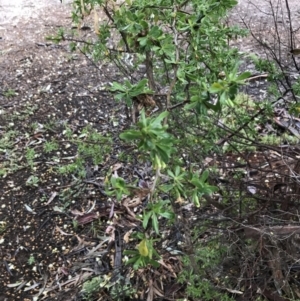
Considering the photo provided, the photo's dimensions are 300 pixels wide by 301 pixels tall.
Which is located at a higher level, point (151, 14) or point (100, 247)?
point (151, 14)

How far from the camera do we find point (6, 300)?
263 centimetres

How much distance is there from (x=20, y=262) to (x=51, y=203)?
1.45 feet

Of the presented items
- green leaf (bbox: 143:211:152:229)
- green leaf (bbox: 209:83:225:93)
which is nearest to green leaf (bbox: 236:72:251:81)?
green leaf (bbox: 209:83:225:93)

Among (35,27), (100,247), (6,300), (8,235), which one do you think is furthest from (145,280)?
(35,27)

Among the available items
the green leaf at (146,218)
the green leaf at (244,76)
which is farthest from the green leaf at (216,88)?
the green leaf at (146,218)

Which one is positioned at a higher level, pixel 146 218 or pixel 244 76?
pixel 244 76

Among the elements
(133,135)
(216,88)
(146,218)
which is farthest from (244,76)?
(146,218)

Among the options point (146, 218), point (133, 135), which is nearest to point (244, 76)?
point (133, 135)

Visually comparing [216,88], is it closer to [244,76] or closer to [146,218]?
[244,76]

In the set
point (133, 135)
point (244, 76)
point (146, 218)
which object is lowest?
point (146, 218)

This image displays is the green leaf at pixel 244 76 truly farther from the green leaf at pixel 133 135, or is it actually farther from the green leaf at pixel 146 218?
the green leaf at pixel 146 218

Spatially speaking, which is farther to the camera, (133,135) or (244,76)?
(244,76)

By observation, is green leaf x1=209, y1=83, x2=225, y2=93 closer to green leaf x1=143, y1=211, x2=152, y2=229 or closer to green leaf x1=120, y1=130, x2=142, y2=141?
green leaf x1=120, y1=130, x2=142, y2=141

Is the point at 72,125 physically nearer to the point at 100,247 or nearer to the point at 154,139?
the point at 100,247
